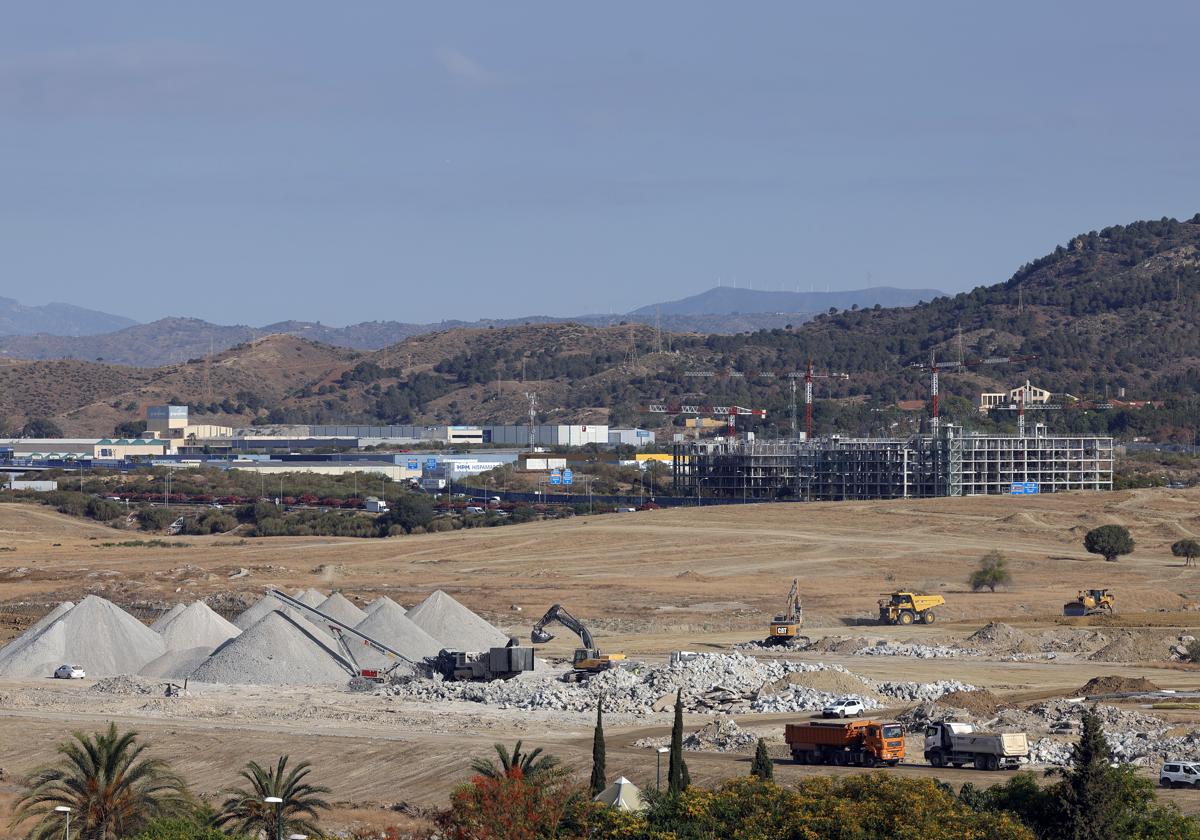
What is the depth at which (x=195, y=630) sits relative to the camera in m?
73.4

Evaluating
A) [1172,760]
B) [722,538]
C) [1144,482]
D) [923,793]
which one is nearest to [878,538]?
[722,538]

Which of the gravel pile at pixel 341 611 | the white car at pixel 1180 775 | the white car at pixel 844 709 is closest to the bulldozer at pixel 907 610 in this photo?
the gravel pile at pixel 341 611

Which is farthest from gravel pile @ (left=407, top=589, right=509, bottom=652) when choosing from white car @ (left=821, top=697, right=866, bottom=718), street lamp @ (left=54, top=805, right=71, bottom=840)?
street lamp @ (left=54, top=805, right=71, bottom=840)

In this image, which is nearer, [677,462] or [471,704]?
[471,704]

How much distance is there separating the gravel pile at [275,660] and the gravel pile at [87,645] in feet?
14.0

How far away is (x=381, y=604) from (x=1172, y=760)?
3711 cm

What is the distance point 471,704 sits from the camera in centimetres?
6153

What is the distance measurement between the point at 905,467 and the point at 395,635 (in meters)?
88.4

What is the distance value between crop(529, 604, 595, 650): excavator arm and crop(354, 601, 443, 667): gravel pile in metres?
5.10

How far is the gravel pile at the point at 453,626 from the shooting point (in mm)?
73438

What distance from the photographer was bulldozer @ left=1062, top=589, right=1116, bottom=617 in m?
86.3

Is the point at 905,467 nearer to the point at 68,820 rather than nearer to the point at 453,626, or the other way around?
the point at 453,626

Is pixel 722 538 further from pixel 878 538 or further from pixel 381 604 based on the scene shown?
pixel 381 604

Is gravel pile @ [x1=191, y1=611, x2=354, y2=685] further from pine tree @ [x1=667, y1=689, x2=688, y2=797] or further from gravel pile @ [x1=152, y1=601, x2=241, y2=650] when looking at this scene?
pine tree @ [x1=667, y1=689, x2=688, y2=797]
